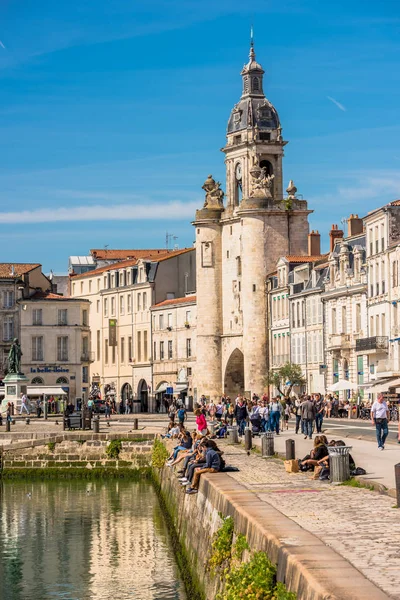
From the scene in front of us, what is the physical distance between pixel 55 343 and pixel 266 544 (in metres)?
109

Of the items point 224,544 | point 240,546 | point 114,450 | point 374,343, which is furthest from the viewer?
point 374,343

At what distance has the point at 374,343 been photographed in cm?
7550

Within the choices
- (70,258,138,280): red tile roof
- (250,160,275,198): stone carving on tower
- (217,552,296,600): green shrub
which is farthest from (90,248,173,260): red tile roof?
(217,552,296,600): green shrub

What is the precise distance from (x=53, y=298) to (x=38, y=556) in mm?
94938

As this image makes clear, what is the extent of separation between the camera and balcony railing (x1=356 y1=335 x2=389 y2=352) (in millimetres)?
74750

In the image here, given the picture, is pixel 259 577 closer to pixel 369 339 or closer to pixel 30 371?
pixel 369 339

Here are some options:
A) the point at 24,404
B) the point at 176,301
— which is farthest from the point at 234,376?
the point at 24,404

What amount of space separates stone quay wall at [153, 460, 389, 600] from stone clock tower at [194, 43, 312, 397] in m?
72.2

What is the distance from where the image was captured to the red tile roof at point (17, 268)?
126 m

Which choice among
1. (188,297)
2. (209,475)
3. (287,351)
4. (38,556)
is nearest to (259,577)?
(209,475)

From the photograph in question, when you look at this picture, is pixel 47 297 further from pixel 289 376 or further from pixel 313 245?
pixel 289 376

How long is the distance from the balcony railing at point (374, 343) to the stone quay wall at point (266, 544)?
151 feet

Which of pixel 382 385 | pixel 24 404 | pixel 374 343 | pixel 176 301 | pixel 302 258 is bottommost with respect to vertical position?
pixel 24 404

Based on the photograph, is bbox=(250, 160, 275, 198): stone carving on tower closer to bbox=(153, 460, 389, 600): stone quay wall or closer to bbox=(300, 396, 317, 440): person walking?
bbox=(300, 396, 317, 440): person walking
